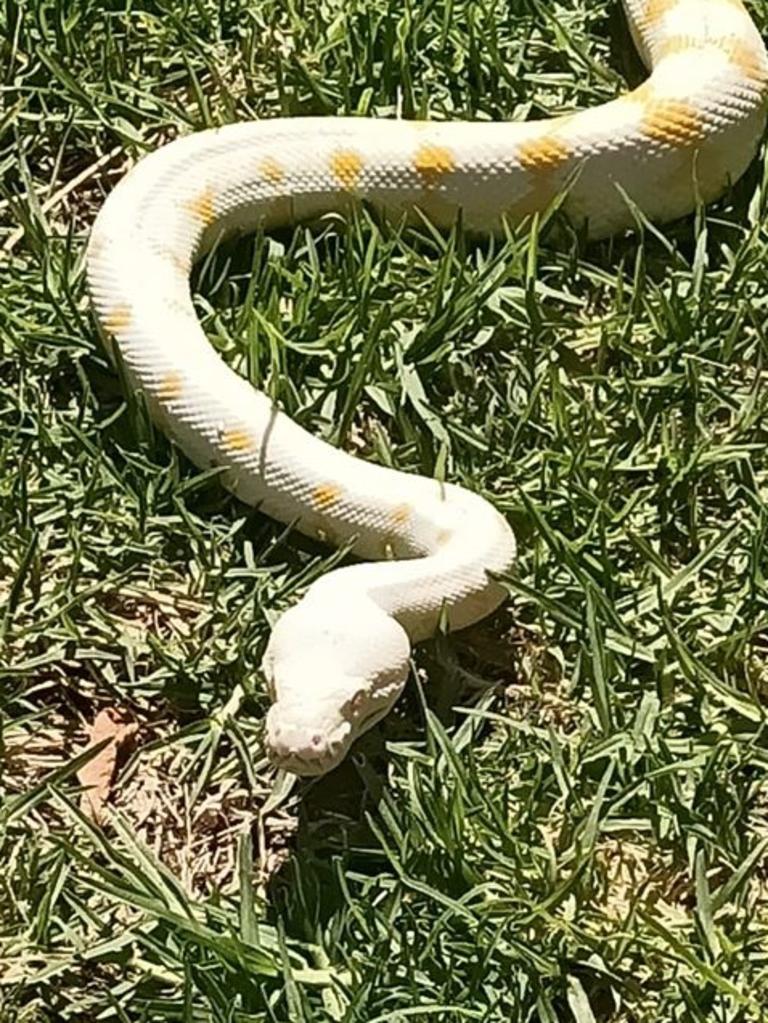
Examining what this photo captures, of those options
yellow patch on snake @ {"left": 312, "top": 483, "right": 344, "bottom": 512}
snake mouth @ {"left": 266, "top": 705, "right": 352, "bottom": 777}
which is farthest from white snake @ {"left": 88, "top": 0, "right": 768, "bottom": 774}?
snake mouth @ {"left": 266, "top": 705, "right": 352, "bottom": 777}

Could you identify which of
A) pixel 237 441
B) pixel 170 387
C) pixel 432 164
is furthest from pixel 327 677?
pixel 432 164

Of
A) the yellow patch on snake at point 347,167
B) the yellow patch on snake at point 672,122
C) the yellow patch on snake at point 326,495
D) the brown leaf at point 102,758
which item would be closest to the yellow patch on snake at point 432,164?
the yellow patch on snake at point 347,167

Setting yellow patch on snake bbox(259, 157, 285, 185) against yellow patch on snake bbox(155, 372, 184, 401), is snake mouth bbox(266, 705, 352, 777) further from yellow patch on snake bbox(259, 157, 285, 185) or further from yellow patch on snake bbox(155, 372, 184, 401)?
yellow patch on snake bbox(259, 157, 285, 185)

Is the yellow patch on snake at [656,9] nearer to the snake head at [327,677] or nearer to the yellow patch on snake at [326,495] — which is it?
the yellow patch on snake at [326,495]

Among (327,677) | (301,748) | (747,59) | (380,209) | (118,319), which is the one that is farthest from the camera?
(747,59)

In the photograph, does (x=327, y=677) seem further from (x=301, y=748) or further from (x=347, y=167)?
(x=347, y=167)

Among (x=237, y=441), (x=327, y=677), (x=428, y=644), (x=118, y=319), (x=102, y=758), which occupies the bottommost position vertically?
(x=102, y=758)

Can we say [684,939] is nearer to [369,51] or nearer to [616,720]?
[616,720]
